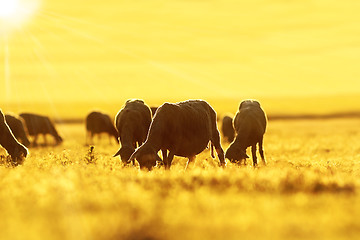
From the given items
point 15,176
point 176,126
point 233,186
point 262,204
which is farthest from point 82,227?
point 176,126

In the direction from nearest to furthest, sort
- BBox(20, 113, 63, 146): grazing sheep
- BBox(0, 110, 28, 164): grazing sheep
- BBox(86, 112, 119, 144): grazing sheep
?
1. BBox(0, 110, 28, 164): grazing sheep
2. BBox(86, 112, 119, 144): grazing sheep
3. BBox(20, 113, 63, 146): grazing sheep

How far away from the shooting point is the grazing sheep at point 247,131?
18.5 m

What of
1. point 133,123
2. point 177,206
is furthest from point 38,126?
point 177,206

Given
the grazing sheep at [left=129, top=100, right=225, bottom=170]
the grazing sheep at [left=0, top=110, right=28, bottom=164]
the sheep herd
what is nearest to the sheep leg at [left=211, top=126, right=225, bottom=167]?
the sheep herd

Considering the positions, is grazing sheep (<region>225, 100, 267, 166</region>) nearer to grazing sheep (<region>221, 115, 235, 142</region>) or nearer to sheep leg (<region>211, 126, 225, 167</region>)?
sheep leg (<region>211, 126, 225, 167</region>)

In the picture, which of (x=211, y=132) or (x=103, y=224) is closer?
(x=103, y=224)

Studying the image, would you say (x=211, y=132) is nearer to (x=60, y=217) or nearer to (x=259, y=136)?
(x=259, y=136)

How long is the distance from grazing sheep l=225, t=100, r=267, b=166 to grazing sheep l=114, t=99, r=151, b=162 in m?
2.73

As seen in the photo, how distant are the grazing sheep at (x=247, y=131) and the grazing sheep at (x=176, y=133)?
56 centimetres

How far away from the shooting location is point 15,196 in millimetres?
9852

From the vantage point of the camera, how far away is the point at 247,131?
1939cm

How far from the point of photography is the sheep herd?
15203mm

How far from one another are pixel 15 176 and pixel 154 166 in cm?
375

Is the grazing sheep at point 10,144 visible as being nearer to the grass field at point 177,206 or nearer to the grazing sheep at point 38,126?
the grass field at point 177,206
